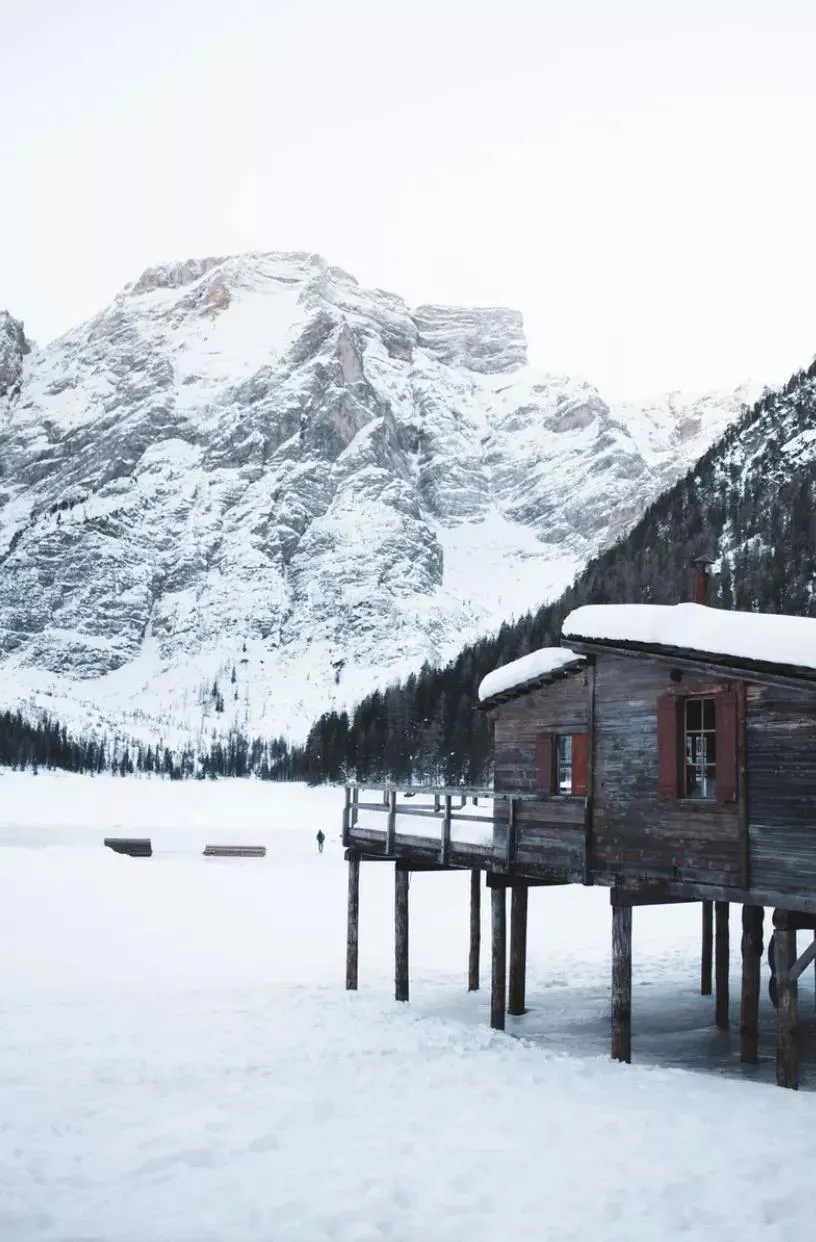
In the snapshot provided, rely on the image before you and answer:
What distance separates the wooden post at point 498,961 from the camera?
20062 millimetres

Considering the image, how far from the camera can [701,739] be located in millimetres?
17172

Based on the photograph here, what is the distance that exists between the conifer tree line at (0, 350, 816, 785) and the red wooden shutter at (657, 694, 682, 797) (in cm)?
7164

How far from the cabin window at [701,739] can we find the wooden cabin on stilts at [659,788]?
4 centimetres

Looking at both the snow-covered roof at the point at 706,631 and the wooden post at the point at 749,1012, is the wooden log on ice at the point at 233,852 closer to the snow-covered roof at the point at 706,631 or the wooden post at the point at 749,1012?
the wooden post at the point at 749,1012

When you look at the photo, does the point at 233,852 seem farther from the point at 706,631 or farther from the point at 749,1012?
the point at 706,631

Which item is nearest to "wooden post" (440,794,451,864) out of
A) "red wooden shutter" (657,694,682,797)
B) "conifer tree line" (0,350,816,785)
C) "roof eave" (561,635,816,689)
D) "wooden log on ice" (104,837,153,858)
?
"roof eave" (561,635,816,689)

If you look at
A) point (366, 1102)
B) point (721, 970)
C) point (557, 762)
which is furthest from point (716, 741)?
point (721, 970)

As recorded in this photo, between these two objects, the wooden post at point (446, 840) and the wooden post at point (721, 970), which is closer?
the wooden post at point (721, 970)

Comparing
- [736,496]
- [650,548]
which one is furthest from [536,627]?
[736,496]

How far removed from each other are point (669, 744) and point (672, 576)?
9767cm

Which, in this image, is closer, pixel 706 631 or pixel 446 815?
pixel 706 631

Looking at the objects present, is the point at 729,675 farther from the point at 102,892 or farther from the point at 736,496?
the point at 736,496

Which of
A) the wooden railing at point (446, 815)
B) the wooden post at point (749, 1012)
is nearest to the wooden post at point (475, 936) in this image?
the wooden railing at point (446, 815)

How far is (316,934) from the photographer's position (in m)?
33.7
